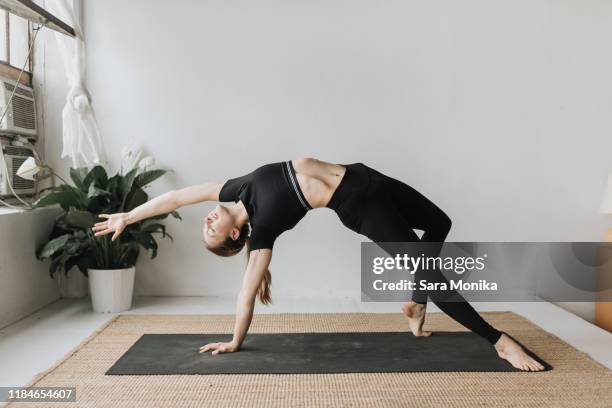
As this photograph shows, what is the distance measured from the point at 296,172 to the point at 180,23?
1912mm

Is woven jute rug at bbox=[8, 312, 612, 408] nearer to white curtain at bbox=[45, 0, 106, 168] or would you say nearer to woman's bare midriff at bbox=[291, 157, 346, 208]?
woman's bare midriff at bbox=[291, 157, 346, 208]

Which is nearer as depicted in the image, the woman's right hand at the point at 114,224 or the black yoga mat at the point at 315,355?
the black yoga mat at the point at 315,355

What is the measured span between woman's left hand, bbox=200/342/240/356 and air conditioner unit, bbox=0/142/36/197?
1759mm

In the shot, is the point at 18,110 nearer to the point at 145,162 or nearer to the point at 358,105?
the point at 145,162

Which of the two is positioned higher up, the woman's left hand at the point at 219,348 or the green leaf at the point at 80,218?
the green leaf at the point at 80,218

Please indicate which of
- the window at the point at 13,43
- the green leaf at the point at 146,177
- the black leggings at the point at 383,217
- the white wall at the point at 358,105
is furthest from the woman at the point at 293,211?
the window at the point at 13,43

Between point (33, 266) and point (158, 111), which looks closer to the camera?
point (33, 266)

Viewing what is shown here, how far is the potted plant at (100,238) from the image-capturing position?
3.48 meters

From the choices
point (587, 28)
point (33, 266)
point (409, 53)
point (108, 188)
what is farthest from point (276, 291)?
point (587, 28)

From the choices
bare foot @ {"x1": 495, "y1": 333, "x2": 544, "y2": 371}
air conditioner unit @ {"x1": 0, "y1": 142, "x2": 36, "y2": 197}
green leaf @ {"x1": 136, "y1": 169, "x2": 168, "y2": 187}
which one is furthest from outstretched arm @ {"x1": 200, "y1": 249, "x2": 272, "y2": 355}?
air conditioner unit @ {"x1": 0, "y1": 142, "x2": 36, "y2": 197}

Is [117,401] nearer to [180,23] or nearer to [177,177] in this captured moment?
[177,177]

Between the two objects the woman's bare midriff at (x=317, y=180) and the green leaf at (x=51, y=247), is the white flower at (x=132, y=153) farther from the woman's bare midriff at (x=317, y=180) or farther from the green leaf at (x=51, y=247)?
the woman's bare midriff at (x=317, y=180)

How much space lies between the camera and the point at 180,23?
3.95 meters

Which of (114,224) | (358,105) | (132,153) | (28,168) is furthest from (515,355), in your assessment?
(28,168)
